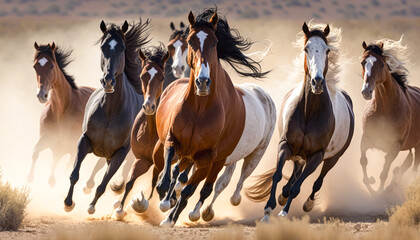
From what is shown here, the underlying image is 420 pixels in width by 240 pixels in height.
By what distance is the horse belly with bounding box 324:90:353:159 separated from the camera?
10.7m

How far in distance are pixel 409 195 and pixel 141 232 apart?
3.61 meters

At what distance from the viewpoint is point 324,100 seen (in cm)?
1014

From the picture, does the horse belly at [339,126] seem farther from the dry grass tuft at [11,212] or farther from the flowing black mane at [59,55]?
the flowing black mane at [59,55]

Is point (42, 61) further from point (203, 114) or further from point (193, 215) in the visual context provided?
point (203, 114)

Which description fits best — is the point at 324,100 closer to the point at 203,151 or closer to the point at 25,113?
the point at 203,151

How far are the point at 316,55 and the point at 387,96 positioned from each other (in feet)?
12.2

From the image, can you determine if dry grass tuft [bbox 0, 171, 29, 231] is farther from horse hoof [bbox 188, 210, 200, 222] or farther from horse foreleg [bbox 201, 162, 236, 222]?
horse foreleg [bbox 201, 162, 236, 222]

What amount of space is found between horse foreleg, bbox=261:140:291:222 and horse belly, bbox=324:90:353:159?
871 millimetres

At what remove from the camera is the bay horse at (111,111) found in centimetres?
1010

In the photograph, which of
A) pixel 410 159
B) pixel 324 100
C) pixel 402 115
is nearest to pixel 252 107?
pixel 324 100

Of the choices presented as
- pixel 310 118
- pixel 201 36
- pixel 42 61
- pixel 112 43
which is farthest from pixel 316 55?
pixel 42 61

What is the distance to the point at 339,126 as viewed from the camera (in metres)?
10.8

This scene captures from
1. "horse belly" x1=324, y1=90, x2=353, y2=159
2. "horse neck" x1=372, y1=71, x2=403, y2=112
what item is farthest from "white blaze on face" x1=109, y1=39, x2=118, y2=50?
"horse neck" x1=372, y1=71, x2=403, y2=112

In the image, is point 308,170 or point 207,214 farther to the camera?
point 207,214
